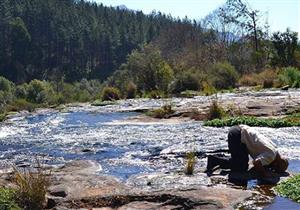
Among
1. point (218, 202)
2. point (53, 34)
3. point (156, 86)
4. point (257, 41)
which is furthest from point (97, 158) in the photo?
point (53, 34)

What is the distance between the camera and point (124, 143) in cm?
1716

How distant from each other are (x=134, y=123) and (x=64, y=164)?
10.7 m

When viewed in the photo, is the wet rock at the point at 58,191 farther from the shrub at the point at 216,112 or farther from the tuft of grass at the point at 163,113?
the tuft of grass at the point at 163,113

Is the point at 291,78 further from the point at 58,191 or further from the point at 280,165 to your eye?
the point at 58,191

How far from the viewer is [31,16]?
13388 cm

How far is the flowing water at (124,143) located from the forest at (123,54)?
53.0 feet

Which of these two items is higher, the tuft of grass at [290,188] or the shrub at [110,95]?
the shrub at [110,95]

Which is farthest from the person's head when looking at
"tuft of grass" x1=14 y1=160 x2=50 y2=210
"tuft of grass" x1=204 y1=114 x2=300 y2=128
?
"tuft of grass" x1=204 y1=114 x2=300 y2=128

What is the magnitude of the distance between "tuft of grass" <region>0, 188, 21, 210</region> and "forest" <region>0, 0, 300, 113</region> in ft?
96.1

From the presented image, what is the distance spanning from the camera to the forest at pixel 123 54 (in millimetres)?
46406

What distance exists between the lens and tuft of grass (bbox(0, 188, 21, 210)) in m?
8.03

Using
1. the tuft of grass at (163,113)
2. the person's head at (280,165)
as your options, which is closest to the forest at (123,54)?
the tuft of grass at (163,113)

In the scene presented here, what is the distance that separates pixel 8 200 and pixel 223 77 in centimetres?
3884

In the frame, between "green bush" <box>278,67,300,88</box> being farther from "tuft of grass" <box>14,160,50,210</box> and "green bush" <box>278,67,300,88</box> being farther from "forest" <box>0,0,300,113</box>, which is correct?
"tuft of grass" <box>14,160,50,210</box>
